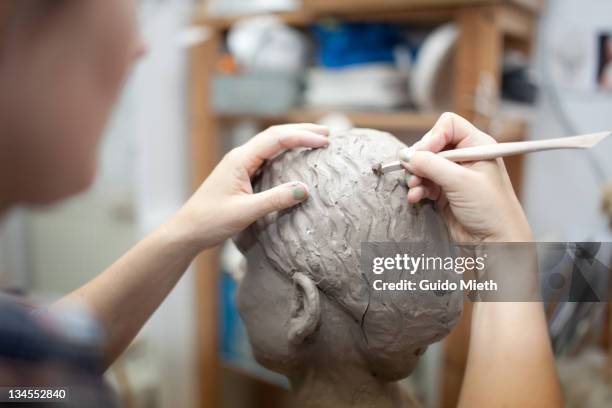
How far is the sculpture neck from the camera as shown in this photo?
0.69m

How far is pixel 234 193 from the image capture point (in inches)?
26.0

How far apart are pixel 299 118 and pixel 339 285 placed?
0.80 metres

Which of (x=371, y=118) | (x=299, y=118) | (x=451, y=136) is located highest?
(x=299, y=118)

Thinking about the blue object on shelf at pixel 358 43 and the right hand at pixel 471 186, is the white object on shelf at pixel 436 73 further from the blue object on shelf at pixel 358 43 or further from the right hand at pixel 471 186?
the right hand at pixel 471 186

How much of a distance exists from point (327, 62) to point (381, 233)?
0.85 metres

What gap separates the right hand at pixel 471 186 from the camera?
551 millimetres

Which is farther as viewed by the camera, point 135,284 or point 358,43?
point 358,43

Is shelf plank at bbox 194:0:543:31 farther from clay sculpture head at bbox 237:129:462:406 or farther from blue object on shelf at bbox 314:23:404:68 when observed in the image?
clay sculpture head at bbox 237:129:462:406

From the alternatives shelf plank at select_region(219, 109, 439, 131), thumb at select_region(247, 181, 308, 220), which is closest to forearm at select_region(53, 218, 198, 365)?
thumb at select_region(247, 181, 308, 220)

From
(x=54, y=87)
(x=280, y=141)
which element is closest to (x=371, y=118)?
(x=280, y=141)

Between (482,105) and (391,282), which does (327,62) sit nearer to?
(482,105)

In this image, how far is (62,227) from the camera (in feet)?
2.76

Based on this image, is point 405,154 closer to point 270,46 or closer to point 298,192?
point 298,192

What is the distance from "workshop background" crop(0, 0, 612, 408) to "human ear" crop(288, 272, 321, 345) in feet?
0.52
